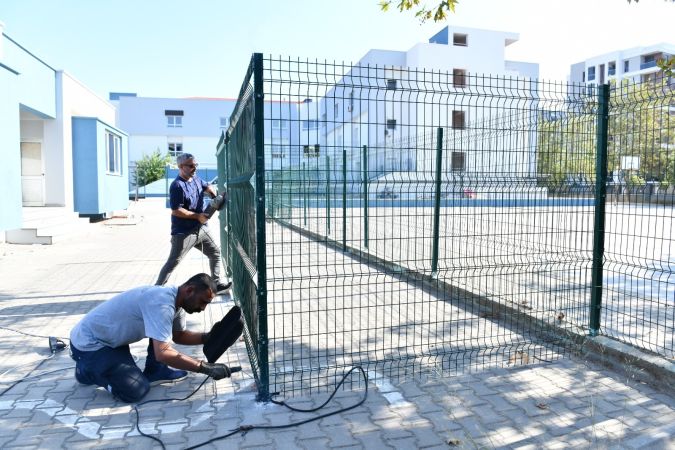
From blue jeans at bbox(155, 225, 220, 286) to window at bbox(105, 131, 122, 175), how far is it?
1508cm

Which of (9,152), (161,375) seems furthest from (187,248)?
(9,152)

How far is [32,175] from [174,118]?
40903 mm

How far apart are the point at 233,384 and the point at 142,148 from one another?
5452 centimetres

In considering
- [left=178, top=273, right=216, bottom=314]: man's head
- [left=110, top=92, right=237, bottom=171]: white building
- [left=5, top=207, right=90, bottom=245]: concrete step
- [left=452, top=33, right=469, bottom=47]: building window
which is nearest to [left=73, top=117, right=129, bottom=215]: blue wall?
[left=5, top=207, right=90, bottom=245]: concrete step

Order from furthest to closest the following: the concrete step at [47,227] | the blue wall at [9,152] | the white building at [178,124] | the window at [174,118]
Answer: the window at [174,118] < the white building at [178,124] < the concrete step at [47,227] < the blue wall at [9,152]

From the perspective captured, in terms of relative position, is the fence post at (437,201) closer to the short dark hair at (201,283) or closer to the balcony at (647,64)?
the short dark hair at (201,283)

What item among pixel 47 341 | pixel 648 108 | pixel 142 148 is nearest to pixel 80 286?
pixel 47 341

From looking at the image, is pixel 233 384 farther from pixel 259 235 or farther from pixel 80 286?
pixel 80 286

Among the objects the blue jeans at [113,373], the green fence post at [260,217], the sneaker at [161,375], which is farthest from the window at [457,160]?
the blue jeans at [113,373]

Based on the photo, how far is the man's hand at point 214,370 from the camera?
147 inches

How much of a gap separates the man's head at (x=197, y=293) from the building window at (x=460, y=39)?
41335 millimetres

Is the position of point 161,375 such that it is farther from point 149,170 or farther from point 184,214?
point 149,170

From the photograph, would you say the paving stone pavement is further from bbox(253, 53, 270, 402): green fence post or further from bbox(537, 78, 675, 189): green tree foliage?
bbox(537, 78, 675, 189): green tree foliage

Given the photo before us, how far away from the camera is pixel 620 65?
2640 inches
